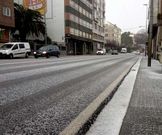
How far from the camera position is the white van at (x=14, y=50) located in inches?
1508

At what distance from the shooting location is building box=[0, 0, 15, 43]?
4853cm

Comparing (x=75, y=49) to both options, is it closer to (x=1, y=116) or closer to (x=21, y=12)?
(x=21, y=12)

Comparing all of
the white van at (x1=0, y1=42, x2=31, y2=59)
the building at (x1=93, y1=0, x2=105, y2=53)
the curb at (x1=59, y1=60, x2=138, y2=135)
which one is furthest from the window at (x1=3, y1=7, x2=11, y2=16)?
the building at (x1=93, y1=0, x2=105, y2=53)

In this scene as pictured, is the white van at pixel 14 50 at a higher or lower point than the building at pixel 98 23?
lower

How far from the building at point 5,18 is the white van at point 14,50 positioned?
8.21m

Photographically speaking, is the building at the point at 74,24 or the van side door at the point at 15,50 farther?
the building at the point at 74,24

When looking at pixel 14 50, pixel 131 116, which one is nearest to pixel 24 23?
pixel 14 50

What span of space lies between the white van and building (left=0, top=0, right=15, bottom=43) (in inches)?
323

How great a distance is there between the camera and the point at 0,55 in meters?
38.5

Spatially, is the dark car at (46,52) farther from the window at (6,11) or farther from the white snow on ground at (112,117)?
the white snow on ground at (112,117)

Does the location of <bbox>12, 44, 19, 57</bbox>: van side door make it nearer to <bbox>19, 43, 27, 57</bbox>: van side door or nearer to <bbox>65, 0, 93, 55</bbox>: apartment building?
<bbox>19, 43, 27, 57</bbox>: van side door

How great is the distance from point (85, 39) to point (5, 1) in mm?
49367

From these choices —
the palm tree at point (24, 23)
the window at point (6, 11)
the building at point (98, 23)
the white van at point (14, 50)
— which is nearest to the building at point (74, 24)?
the building at point (98, 23)

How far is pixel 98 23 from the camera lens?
12344cm
